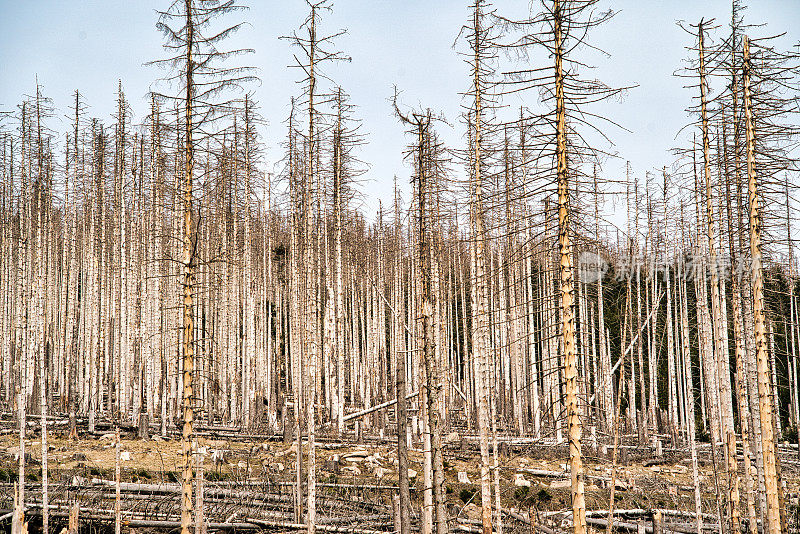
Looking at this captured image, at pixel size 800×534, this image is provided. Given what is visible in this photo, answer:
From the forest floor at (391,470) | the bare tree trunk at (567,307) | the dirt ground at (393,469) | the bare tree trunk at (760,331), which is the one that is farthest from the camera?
the dirt ground at (393,469)

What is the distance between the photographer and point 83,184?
2312 cm

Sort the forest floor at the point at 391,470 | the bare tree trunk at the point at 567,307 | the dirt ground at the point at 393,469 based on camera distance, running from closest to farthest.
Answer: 1. the bare tree trunk at the point at 567,307
2. the forest floor at the point at 391,470
3. the dirt ground at the point at 393,469

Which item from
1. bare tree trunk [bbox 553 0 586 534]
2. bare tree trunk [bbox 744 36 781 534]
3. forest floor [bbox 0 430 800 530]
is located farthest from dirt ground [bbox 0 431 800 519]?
bare tree trunk [bbox 553 0 586 534]

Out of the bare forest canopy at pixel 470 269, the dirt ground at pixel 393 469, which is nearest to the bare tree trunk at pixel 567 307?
the bare forest canopy at pixel 470 269

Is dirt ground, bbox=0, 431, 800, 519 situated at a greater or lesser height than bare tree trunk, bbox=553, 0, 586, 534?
lesser

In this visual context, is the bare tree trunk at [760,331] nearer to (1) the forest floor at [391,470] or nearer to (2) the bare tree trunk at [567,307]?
(1) the forest floor at [391,470]

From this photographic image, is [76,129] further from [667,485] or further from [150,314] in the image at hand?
[667,485]

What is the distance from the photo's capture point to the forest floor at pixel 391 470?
496 inches

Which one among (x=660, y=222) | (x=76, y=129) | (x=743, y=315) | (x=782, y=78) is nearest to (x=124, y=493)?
(x=76, y=129)

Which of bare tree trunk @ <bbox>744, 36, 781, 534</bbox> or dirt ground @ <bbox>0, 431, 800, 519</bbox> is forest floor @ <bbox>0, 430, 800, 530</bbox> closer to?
dirt ground @ <bbox>0, 431, 800, 519</bbox>

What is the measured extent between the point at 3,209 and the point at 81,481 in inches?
687

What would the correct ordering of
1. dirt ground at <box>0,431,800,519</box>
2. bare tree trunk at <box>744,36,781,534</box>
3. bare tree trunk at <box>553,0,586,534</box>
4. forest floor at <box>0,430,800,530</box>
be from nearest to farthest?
bare tree trunk at <box>553,0,586,534</box>, bare tree trunk at <box>744,36,781,534</box>, forest floor at <box>0,430,800,530</box>, dirt ground at <box>0,431,800,519</box>

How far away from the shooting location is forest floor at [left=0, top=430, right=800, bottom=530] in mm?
12609

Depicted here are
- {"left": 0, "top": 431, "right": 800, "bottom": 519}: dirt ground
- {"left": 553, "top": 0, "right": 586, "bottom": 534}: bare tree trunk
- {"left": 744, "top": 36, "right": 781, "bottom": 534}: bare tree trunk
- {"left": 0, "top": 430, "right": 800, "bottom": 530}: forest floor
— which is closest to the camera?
{"left": 553, "top": 0, "right": 586, "bottom": 534}: bare tree trunk
